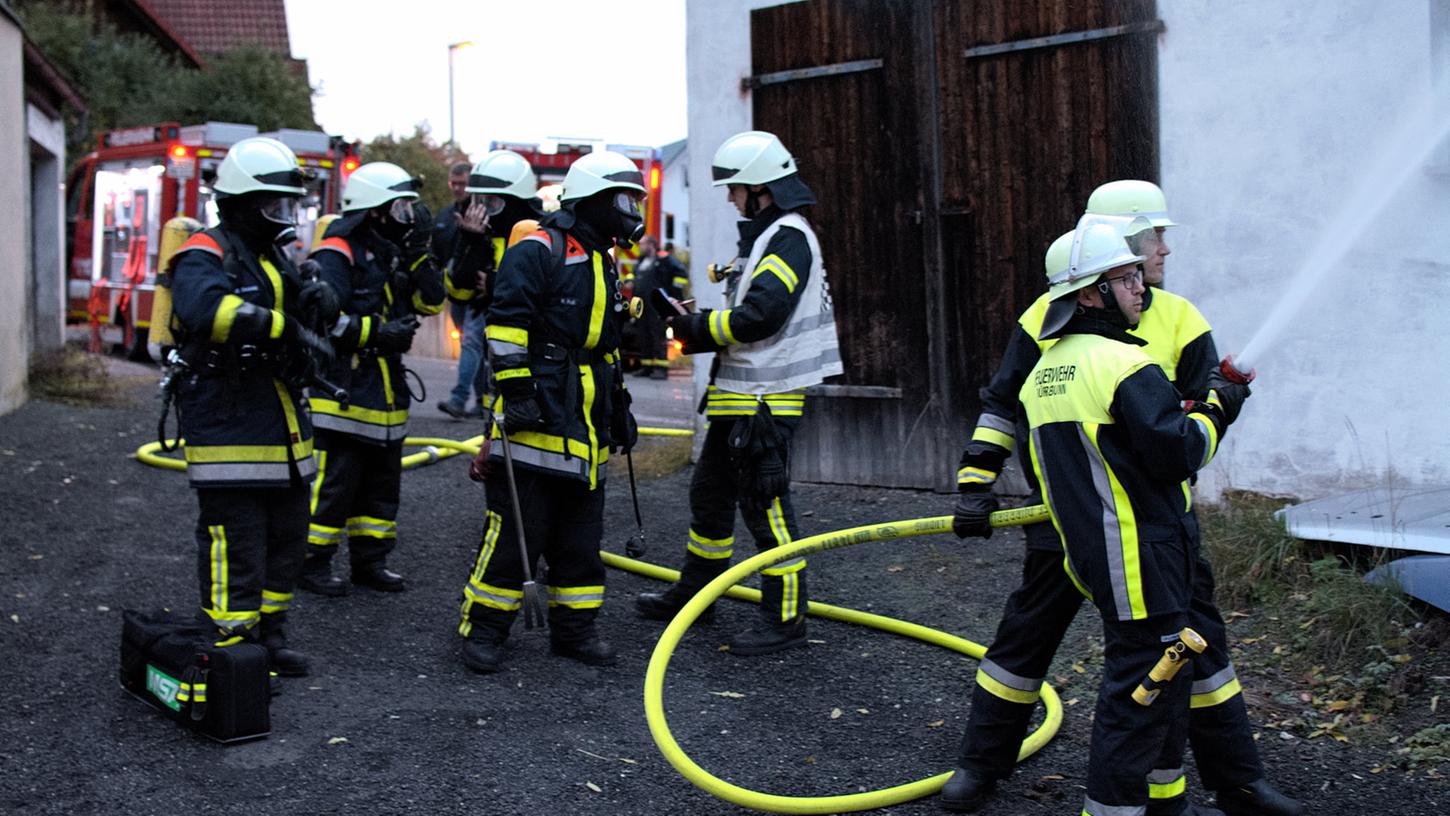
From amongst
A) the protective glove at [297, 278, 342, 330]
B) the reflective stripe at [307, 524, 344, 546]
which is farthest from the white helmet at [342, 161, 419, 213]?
the reflective stripe at [307, 524, 344, 546]

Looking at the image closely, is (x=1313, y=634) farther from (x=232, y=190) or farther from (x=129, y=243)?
(x=129, y=243)

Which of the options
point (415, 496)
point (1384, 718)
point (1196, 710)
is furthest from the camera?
point (415, 496)

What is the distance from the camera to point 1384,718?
15.2ft

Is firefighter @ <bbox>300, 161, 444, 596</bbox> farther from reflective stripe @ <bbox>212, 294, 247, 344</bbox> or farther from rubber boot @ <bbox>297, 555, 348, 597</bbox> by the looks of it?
reflective stripe @ <bbox>212, 294, 247, 344</bbox>

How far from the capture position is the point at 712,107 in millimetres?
8609

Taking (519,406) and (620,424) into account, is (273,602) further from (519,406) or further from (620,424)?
(620,424)

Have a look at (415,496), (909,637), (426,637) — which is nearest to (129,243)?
(415,496)

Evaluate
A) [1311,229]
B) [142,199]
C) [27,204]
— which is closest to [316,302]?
[1311,229]

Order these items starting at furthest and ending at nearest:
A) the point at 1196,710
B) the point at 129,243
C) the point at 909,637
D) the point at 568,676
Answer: the point at 129,243 < the point at 909,637 < the point at 568,676 < the point at 1196,710

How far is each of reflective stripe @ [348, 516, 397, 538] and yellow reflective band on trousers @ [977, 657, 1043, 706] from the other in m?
3.42

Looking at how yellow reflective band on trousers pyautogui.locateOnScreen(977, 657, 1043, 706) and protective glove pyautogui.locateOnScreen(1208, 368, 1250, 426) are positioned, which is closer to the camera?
protective glove pyautogui.locateOnScreen(1208, 368, 1250, 426)

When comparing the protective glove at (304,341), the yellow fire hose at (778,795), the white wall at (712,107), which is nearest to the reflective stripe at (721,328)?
the yellow fire hose at (778,795)

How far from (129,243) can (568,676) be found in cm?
1417

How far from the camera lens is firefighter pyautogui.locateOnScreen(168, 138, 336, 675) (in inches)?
194
